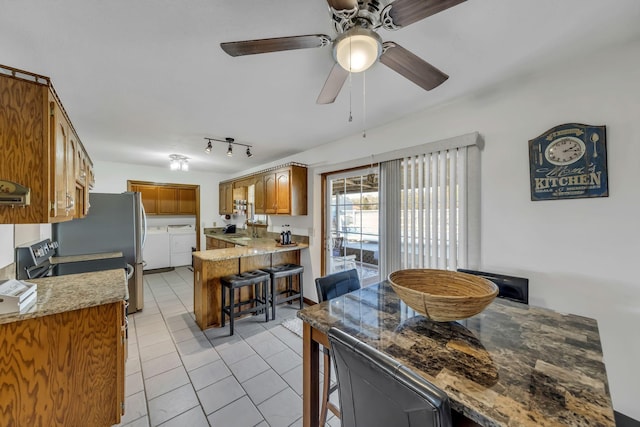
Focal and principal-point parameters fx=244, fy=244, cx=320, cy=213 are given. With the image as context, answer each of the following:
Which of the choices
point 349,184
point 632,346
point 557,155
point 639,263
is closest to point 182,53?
point 349,184

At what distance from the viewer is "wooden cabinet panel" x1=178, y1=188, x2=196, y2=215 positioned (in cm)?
598

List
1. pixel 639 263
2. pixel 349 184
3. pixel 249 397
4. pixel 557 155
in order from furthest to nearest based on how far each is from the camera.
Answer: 1. pixel 349 184
2. pixel 249 397
3. pixel 557 155
4. pixel 639 263

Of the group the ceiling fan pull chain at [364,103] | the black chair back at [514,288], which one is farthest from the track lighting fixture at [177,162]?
the black chair back at [514,288]

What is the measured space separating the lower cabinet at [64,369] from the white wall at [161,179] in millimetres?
4333

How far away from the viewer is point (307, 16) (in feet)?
3.98

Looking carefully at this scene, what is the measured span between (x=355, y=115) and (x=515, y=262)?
72.6 inches

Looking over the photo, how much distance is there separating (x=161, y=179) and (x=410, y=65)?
565cm

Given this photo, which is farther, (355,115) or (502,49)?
(355,115)

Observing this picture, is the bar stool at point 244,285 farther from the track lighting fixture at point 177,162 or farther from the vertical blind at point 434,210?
the track lighting fixture at point 177,162

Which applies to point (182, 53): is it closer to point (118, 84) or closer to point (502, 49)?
point (118, 84)

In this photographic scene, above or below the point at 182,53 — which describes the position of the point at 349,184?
below

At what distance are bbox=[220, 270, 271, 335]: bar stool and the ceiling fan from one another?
2.31 metres

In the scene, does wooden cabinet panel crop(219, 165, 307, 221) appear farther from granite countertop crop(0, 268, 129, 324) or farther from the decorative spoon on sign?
the decorative spoon on sign

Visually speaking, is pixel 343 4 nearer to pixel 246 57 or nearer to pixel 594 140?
pixel 246 57
